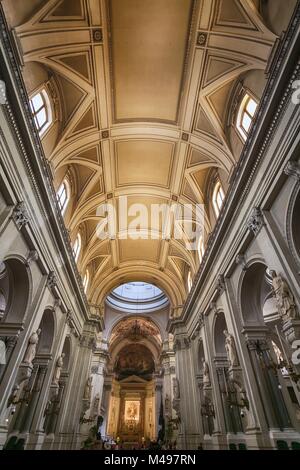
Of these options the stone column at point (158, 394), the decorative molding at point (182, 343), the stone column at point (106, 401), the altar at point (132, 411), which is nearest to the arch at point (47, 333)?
the decorative molding at point (182, 343)

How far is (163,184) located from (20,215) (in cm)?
799

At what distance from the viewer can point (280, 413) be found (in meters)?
6.80

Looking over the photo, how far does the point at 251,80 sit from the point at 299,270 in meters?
6.15

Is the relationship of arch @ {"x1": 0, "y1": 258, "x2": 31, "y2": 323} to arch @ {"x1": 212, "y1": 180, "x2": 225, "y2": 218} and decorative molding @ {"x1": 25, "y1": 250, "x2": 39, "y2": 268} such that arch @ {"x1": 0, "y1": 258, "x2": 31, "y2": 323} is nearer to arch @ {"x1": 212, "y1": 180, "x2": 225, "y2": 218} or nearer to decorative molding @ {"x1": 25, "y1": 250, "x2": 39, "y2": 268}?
decorative molding @ {"x1": 25, "y1": 250, "x2": 39, "y2": 268}

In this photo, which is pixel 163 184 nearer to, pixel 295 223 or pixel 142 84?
pixel 142 84

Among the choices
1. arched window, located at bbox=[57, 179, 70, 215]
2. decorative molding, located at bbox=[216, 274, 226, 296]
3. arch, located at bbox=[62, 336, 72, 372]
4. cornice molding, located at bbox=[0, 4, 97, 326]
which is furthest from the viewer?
arch, located at bbox=[62, 336, 72, 372]

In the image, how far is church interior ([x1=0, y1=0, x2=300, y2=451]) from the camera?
247 inches

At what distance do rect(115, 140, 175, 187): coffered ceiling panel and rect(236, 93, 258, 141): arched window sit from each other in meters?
3.47

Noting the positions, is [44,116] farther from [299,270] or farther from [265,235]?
[299,270]

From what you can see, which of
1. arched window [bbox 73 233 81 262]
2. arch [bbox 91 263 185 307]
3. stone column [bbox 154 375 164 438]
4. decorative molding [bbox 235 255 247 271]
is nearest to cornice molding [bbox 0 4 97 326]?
arched window [bbox 73 233 81 262]

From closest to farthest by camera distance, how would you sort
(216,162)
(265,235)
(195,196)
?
(265,235) < (216,162) < (195,196)

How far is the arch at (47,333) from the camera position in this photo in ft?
35.4

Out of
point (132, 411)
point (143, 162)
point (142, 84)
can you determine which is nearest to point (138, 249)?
point (143, 162)

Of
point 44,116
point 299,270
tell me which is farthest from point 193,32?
point 299,270
